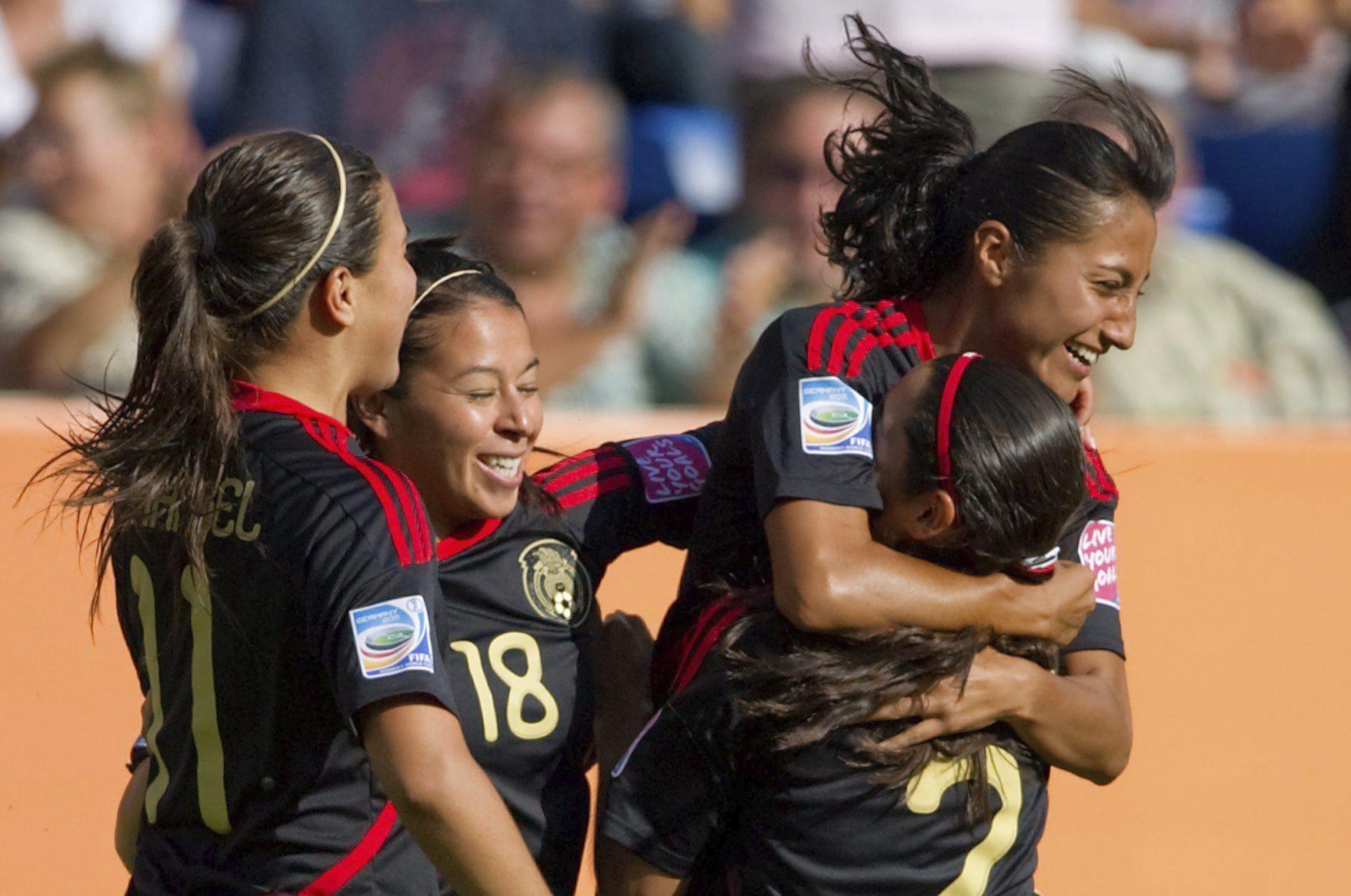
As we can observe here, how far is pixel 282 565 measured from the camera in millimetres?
2045

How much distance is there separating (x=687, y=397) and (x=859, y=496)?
4.27 meters

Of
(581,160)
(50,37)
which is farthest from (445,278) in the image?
(50,37)

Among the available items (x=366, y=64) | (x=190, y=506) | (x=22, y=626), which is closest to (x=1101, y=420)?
(x=366, y=64)

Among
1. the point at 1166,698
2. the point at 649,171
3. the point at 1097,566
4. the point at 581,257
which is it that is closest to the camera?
the point at 1097,566

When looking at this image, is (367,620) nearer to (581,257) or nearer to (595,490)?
(595,490)

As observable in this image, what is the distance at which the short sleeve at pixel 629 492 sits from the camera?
8.91 ft

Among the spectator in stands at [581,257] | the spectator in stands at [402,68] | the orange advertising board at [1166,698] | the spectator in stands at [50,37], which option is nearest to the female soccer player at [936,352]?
the orange advertising board at [1166,698]

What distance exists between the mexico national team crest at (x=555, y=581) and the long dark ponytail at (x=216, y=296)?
58 cm

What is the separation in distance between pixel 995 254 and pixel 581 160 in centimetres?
422

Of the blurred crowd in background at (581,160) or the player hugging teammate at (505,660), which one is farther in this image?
the blurred crowd in background at (581,160)

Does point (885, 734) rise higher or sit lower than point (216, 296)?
lower

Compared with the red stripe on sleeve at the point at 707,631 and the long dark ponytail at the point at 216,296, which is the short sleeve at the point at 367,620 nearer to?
the long dark ponytail at the point at 216,296

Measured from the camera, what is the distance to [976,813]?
7.04 ft

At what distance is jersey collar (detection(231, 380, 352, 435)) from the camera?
2164 millimetres
